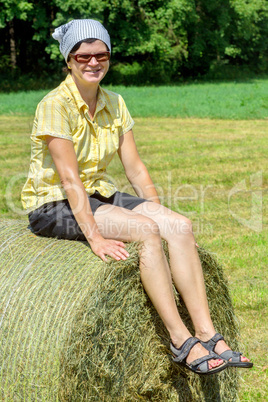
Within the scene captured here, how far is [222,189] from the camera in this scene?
25.5ft

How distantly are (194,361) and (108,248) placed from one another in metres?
0.71

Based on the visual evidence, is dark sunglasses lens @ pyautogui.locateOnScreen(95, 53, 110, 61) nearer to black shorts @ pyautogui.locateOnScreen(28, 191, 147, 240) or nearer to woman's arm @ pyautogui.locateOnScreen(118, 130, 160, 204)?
woman's arm @ pyautogui.locateOnScreen(118, 130, 160, 204)

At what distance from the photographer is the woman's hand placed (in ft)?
9.84

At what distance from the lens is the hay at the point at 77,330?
2.74 metres

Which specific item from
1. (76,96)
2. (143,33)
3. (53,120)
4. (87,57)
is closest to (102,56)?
(87,57)

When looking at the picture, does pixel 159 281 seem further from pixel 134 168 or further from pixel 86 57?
pixel 86 57

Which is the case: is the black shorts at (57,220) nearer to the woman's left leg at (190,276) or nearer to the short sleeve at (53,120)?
the short sleeve at (53,120)

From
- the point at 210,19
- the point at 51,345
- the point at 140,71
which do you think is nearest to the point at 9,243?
the point at 51,345

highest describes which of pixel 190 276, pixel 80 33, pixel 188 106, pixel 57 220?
pixel 80 33

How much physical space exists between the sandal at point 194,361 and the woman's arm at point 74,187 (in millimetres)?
600

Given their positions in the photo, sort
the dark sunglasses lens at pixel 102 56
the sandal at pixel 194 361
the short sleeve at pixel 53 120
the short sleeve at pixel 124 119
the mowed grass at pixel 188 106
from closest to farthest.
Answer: the sandal at pixel 194 361, the short sleeve at pixel 53 120, the dark sunglasses lens at pixel 102 56, the short sleeve at pixel 124 119, the mowed grass at pixel 188 106

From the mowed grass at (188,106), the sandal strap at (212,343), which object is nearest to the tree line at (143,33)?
the mowed grass at (188,106)

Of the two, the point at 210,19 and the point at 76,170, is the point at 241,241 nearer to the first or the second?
the point at 76,170

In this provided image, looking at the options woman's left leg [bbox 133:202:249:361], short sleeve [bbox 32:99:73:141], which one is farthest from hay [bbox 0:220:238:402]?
short sleeve [bbox 32:99:73:141]
